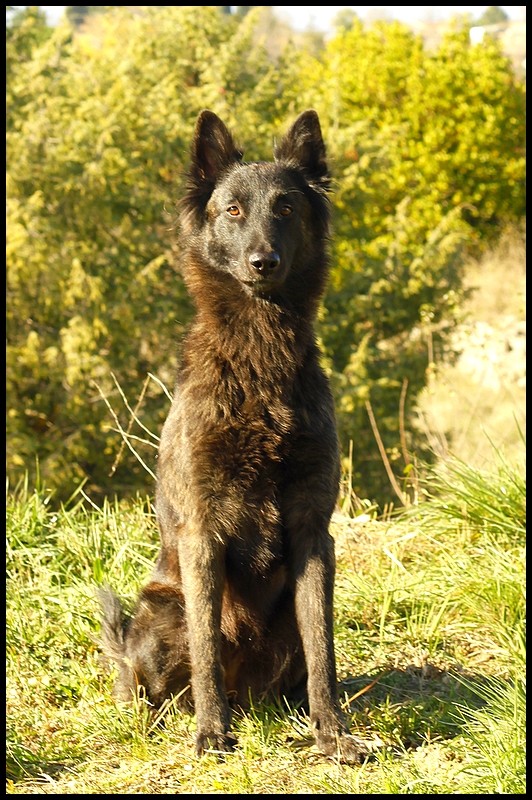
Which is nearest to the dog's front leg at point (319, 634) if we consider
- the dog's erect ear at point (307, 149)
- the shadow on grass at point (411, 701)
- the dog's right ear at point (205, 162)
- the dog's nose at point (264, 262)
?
the shadow on grass at point (411, 701)

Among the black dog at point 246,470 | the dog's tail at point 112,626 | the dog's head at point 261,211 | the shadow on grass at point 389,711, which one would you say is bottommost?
the shadow on grass at point 389,711

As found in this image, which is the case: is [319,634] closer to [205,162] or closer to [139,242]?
[205,162]

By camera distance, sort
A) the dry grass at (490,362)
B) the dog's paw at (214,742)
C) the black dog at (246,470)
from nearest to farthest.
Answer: the dog's paw at (214,742), the black dog at (246,470), the dry grass at (490,362)

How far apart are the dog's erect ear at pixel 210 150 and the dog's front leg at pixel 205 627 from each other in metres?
1.60

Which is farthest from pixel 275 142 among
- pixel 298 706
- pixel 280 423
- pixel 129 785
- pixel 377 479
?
pixel 377 479

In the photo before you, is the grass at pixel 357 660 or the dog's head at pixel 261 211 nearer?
the grass at pixel 357 660

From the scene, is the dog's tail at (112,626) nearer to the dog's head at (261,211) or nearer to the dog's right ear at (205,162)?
the dog's head at (261,211)

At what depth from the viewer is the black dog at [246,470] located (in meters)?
3.66

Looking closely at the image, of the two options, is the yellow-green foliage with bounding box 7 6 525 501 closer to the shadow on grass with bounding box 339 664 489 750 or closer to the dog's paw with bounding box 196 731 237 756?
the shadow on grass with bounding box 339 664 489 750

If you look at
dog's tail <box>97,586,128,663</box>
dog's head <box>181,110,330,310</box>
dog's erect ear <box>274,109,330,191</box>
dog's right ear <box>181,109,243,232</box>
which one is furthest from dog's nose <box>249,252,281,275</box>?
dog's tail <box>97,586,128,663</box>

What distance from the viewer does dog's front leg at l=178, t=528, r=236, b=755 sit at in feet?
11.9

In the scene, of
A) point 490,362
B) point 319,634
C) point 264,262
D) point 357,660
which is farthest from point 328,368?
point 319,634

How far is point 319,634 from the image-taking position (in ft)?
12.0

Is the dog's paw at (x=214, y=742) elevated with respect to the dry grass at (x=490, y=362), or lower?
lower
